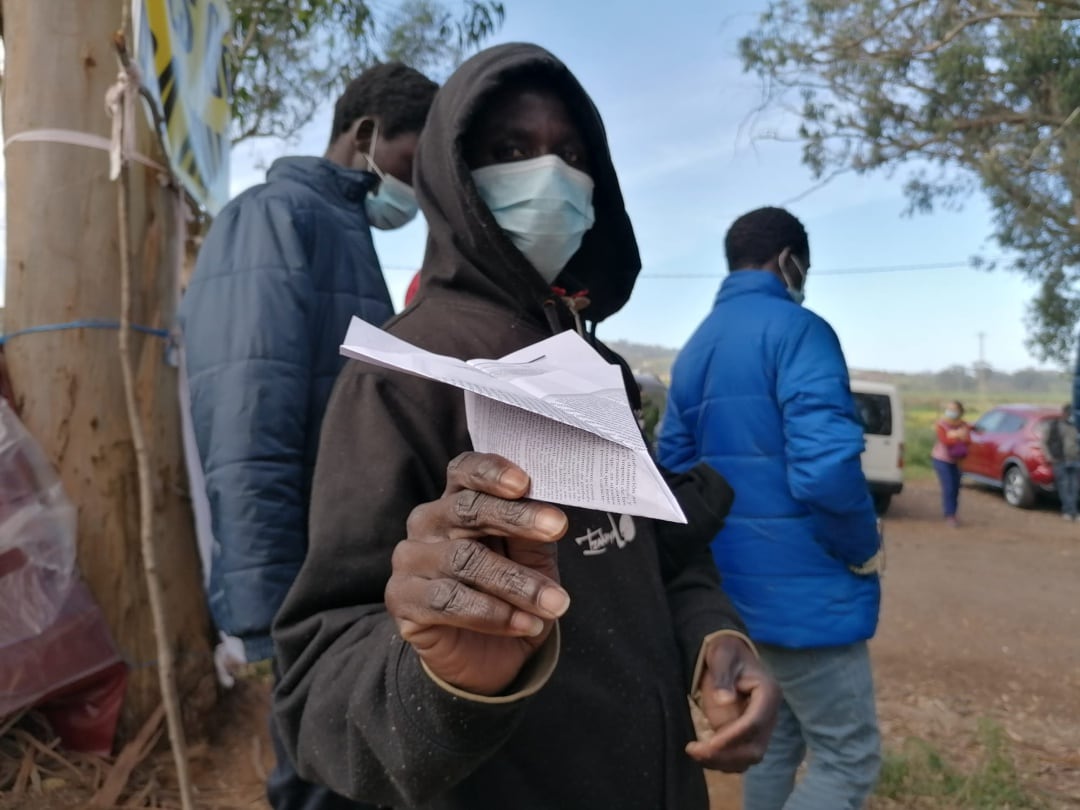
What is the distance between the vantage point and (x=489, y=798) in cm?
103

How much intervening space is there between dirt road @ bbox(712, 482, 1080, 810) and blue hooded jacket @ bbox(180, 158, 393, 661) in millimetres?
2537

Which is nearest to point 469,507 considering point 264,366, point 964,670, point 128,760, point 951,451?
point 264,366

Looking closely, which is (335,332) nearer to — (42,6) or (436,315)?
(436,315)

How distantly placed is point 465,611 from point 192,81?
240 cm

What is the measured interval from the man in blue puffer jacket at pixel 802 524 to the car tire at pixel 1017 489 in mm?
11277

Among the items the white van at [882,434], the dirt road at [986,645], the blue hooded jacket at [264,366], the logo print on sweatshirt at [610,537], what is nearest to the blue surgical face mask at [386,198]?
the blue hooded jacket at [264,366]

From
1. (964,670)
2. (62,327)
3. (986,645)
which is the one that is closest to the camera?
(62,327)

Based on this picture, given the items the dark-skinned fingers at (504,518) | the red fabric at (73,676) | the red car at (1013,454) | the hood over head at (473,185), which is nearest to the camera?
the dark-skinned fingers at (504,518)

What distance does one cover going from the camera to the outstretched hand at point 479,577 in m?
0.66

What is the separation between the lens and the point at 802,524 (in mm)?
2236

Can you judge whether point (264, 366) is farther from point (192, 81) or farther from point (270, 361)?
point (192, 81)

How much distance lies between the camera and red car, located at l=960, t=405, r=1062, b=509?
11492 millimetres

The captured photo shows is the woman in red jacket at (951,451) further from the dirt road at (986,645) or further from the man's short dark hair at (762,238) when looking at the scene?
the man's short dark hair at (762,238)

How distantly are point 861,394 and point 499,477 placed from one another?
428 inches
